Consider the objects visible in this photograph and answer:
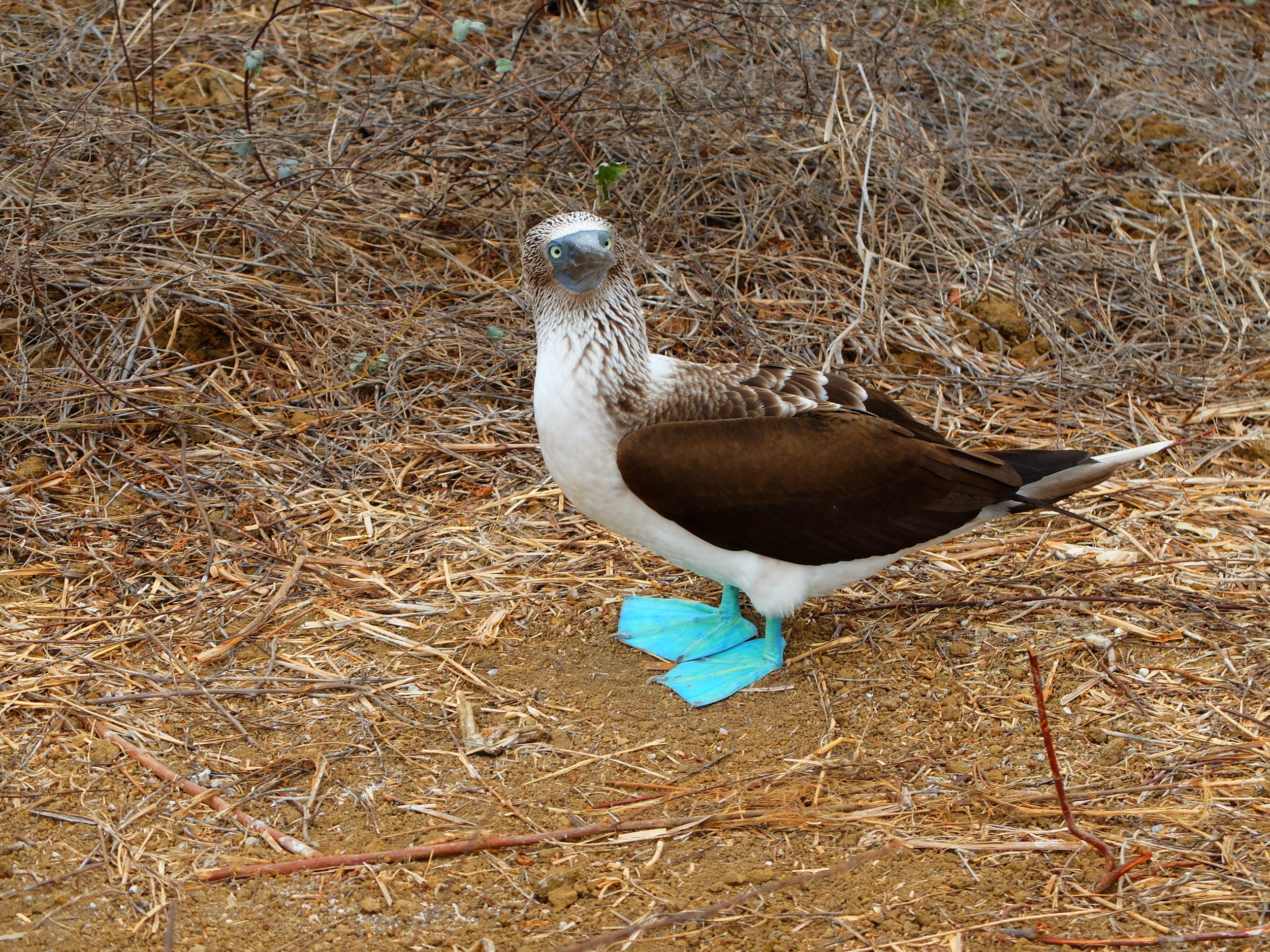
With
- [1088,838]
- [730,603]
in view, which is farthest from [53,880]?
[1088,838]

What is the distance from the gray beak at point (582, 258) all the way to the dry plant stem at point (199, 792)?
1703mm

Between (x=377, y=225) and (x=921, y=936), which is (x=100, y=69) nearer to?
(x=377, y=225)

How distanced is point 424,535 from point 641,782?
4.98ft

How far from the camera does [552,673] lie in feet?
12.6

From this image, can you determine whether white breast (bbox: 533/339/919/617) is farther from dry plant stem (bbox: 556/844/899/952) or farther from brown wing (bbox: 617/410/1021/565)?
dry plant stem (bbox: 556/844/899/952)

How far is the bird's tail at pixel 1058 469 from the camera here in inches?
150

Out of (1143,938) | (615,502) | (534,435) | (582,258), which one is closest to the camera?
(1143,938)

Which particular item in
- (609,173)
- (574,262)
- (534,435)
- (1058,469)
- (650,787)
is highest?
(574,262)

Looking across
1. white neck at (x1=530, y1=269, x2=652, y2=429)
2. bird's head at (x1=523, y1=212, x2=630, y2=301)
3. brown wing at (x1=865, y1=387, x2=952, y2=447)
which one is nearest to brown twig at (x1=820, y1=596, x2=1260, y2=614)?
brown wing at (x1=865, y1=387, x2=952, y2=447)

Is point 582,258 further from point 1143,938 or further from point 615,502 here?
point 1143,938

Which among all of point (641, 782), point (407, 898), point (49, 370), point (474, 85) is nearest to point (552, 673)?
point (641, 782)

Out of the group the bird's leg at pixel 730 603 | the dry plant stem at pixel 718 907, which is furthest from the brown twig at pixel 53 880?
the bird's leg at pixel 730 603

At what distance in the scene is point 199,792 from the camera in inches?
125

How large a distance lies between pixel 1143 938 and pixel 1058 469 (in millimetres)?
1559
